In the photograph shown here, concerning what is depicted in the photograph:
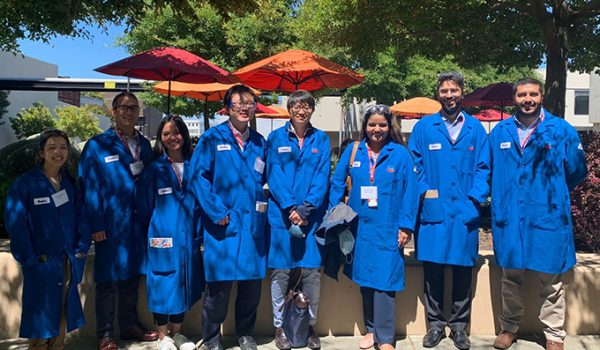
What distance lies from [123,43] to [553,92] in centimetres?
1301

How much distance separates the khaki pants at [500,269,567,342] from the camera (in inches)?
151

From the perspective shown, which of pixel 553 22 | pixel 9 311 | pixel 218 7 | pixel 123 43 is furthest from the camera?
pixel 123 43

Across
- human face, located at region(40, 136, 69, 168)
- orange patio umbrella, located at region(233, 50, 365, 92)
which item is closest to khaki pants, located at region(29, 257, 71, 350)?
human face, located at region(40, 136, 69, 168)

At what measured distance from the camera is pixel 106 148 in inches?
151

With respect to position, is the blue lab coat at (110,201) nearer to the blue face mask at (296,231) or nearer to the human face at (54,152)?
the human face at (54,152)

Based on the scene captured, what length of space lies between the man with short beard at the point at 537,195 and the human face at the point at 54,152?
3300mm

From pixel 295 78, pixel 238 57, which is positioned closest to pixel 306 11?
pixel 238 57

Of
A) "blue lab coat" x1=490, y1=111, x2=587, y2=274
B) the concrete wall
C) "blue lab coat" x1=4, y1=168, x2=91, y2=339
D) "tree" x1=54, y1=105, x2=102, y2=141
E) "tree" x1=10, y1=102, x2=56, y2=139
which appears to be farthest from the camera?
"tree" x1=54, y1=105, x2=102, y2=141

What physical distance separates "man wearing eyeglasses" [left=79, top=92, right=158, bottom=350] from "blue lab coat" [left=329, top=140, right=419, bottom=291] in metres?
1.82

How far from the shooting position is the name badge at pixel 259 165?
388 centimetres

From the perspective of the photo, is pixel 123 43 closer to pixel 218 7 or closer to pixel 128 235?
pixel 218 7

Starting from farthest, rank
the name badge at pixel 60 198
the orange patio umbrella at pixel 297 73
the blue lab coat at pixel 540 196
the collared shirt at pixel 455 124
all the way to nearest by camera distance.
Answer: the orange patio umbrella at pixel 297 73 < the collared shirt at pixel 455 124 < the blue lab coat at pixel 540 196 < the name badge at pixel 60 198

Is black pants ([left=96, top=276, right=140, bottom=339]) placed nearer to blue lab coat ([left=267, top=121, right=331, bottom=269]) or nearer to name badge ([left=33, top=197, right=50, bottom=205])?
name badge ([left=33, top=197, right=50, bottom=205])

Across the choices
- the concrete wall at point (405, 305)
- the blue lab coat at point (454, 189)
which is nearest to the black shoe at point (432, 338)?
the concrete wall at point (405, 305)
